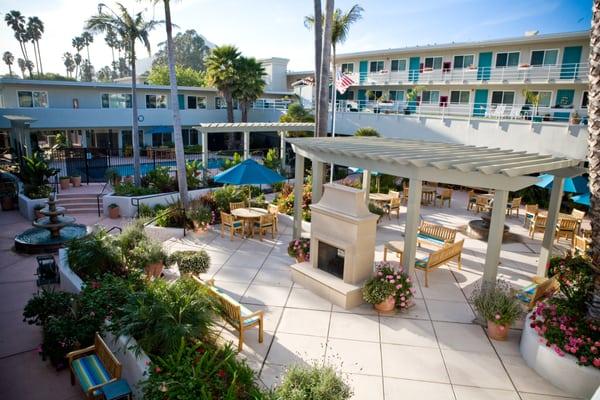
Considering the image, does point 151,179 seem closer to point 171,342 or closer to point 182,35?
point 171,342

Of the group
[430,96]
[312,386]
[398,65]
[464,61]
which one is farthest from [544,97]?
[312,386]

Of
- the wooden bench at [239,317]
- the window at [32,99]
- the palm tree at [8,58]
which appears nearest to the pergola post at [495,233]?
the wooden bench at [239,317]

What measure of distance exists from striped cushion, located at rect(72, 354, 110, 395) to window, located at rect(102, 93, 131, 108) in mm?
29566

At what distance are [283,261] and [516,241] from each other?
8639 mm

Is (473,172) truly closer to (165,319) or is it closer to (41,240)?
(165,319)

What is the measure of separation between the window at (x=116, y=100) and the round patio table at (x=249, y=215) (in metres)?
23.2

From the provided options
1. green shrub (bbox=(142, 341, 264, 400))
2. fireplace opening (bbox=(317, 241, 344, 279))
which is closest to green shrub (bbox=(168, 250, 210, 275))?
fireplace opening (bbox=(317, 241, 344, 279))

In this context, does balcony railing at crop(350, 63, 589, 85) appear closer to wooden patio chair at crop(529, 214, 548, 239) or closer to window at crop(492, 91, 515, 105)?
window at crop(492, 91, 515, 105)

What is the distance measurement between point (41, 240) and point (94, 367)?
872cm

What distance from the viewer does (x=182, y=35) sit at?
87.9m

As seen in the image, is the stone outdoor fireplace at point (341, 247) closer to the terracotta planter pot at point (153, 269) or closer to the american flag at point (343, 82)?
the terracotta planter pot at point (153, 269)

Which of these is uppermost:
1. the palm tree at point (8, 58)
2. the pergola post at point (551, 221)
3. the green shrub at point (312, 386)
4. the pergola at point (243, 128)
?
the palm tree at point (8, 58)

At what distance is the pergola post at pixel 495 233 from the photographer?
26.8ft

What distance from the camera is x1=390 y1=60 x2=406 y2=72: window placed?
32.1m
